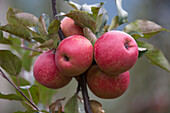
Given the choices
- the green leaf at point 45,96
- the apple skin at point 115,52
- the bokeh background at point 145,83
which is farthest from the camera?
the bokeh background at point 145,83

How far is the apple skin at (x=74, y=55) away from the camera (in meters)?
0.65

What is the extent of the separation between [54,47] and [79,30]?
114 mm

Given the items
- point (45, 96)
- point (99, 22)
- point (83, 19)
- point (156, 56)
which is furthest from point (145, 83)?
point (83, 19)

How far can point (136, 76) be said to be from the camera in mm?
3350

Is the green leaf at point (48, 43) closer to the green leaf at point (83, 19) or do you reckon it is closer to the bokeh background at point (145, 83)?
the green leaf at point (83, 19)

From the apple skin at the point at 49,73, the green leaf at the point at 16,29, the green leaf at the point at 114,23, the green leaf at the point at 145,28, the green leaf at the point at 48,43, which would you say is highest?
the green leaf at the point at 16,29

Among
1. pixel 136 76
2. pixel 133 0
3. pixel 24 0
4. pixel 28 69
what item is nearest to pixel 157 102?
pixel 136 76

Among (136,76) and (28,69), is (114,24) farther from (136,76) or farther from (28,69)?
(136,76)

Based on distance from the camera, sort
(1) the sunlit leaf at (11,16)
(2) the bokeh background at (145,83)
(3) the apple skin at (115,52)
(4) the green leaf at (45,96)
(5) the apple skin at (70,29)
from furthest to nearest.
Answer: (2) the bokeh background at (145,83) < (4) the green leaf at (45,96) < (1) the sunlit leaf at (11,16) < (5) the apple skin at (70,29) < (3) the apple skin at (115,52)

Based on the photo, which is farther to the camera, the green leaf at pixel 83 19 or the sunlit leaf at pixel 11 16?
the sunlit leaf at pixel 11 16

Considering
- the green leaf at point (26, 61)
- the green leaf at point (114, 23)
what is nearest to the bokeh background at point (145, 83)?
the green leaf at point (26, 61)

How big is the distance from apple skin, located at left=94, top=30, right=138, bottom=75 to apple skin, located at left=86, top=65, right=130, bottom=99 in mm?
72

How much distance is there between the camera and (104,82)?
0.73 m

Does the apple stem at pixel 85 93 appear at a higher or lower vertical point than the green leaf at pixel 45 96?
higher
